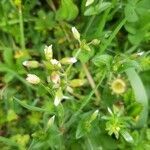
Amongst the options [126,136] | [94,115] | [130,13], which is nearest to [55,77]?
[94,115]

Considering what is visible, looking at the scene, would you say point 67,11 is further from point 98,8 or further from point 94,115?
point 94,115

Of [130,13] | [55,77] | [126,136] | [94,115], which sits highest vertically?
[130,13]

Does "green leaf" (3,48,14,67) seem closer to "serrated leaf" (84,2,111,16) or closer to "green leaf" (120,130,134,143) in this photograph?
"serrated leaf" (84,2,111,16)

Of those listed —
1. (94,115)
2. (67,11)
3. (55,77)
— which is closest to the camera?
(55,77)

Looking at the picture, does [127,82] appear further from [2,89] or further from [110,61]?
[2,89]

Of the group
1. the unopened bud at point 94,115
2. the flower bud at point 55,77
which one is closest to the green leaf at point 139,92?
the unopened bud at point 94,115

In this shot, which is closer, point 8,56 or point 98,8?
point 98,8

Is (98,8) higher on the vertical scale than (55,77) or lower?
higher

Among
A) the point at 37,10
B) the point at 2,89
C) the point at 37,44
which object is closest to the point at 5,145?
the point at 2,89
